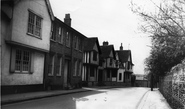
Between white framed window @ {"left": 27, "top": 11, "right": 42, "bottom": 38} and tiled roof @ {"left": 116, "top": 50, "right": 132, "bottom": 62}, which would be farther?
tiled roof @ {"left": 116, "top": 50, "right": 132, "bottom": 62}

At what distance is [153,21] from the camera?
10.2 metres

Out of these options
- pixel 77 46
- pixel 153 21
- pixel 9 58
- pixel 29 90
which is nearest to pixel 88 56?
pixel 77 46

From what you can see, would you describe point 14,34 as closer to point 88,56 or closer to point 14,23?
point 14,23

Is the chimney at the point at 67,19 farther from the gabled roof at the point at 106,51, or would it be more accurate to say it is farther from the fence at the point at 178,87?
the gabled roof at the point at 106,51

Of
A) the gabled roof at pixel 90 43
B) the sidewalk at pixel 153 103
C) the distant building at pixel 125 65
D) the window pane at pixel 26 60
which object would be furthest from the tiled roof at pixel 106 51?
the window pane at pixel 26 60

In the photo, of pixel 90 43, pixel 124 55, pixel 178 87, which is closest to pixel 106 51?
pixel 90 43

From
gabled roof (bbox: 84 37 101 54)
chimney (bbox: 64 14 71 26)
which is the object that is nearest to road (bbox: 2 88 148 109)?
chimney (bbox: 64 14 71 26)

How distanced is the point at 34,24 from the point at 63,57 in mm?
6478

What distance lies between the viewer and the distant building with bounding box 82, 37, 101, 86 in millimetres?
33906

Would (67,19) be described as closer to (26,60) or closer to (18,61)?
(26,60)

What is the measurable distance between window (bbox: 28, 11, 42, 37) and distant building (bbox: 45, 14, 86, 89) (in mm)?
2406

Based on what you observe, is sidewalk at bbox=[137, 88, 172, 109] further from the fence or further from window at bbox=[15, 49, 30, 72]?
window at bbox=[15, 49, 30, 72]

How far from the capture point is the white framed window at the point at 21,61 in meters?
13.4

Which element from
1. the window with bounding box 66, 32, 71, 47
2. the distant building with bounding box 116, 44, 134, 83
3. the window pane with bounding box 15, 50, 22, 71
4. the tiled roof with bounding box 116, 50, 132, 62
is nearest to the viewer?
the window pane with bounding box 15, 50, 22, 71
